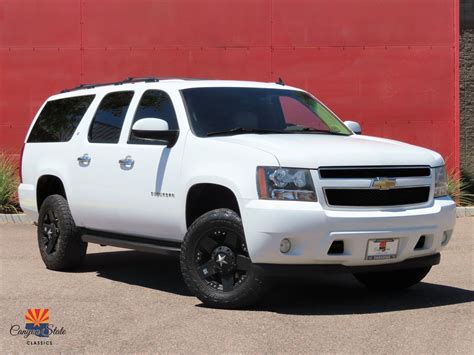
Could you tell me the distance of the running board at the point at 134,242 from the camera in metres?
7.23

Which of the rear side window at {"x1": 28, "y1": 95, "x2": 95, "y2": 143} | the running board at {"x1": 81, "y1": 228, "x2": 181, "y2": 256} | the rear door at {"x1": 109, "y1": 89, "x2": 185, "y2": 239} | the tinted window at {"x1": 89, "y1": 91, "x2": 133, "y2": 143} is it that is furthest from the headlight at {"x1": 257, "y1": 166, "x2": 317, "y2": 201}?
the rear side window at {"x1": 28, "y1": 95, "x2": 95, "y2": 143}

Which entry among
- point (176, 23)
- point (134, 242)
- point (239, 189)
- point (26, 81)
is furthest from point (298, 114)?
point (26, 81)

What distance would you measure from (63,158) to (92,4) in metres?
8.08

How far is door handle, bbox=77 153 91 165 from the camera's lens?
824 centimetres

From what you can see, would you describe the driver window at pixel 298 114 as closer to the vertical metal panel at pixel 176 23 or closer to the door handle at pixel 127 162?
the door handle at pixel 127 162

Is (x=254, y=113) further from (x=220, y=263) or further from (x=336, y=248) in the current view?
(x=336, y=248)

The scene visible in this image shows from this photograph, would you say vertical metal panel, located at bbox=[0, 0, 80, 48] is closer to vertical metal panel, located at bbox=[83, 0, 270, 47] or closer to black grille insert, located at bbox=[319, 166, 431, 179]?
vertical metal panel, located at bbox=[83, 0, 270, 47]

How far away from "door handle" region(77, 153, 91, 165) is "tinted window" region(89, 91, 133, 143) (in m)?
0.18

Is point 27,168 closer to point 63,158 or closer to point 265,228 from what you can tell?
point 63,158

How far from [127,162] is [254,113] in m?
1.29

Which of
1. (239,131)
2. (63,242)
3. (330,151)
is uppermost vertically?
(239,131)

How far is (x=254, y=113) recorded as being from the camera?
7641mm

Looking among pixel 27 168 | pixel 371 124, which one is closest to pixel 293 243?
pixel 27 168

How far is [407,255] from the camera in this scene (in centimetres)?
659
